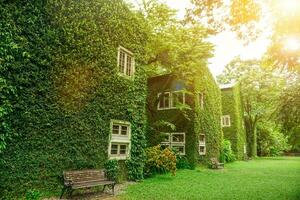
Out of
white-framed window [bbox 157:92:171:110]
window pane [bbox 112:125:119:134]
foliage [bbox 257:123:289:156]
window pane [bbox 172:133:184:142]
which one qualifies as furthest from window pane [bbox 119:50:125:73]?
foliage [bbox 257:123:289:156]

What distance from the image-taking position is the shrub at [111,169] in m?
10.1

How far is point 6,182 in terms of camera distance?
269 inches

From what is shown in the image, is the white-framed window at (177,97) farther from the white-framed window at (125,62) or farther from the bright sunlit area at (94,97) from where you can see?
the white-framed window at (125,62)

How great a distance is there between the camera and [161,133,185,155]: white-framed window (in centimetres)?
1946

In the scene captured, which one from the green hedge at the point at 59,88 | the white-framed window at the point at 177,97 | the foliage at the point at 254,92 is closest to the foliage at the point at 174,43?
the white-framed window at the point at 177,97

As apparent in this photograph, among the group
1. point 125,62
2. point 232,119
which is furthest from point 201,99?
point 232,119

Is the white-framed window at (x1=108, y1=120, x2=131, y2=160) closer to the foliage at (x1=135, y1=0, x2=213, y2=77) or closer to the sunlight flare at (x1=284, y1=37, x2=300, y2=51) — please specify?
the foliage at (x1=135, y1=0, x2=213, y2=77)

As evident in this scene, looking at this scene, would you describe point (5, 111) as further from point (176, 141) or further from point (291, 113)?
point (176, 141)

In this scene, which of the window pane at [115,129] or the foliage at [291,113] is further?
the foliage at [291,113]

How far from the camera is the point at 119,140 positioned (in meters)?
11.0

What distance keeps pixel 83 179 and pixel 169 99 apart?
545 inches

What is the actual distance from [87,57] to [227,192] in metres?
7.92

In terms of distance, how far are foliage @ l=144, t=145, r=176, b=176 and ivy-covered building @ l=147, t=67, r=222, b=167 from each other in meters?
4.45

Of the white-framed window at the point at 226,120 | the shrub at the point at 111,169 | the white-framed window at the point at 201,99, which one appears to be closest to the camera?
the shrub at the point at 111,169
